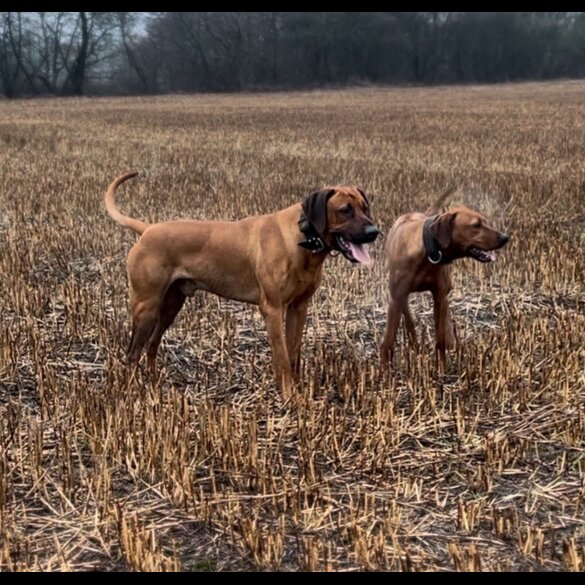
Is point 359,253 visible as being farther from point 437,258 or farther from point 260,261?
point 437,258

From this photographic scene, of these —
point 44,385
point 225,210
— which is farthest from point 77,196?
point 44,385

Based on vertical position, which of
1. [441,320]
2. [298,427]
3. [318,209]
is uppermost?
[318,209]

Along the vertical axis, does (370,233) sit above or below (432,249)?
above

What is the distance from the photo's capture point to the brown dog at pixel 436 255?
A: 5273 mm

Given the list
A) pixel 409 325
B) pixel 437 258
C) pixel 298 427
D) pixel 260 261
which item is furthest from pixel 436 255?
pixel 298 427

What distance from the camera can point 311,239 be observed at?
15.6 feet

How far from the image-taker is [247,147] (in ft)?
61.6

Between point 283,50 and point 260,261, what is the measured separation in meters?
62.4

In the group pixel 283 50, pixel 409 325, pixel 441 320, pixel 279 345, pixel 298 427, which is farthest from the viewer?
pixel 283 50

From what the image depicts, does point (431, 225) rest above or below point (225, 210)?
above

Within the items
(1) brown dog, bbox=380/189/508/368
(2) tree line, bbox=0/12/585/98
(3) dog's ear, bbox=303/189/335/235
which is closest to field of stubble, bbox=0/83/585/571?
(1) brown dog, bbox=380/189/508/368
